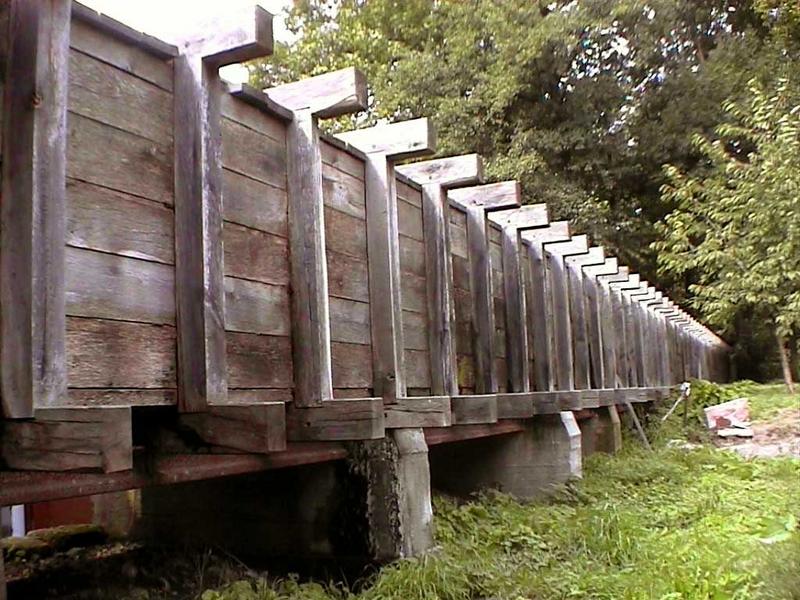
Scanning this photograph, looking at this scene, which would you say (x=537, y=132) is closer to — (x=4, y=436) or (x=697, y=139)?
(x=697, y=139)

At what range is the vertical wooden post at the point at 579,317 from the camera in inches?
435

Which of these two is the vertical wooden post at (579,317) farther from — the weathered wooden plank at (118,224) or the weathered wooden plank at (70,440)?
the weathered wooden plank at (70,440)

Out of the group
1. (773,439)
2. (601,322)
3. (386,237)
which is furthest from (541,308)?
(773,439)

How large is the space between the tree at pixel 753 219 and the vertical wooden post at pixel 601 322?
5.19 metres

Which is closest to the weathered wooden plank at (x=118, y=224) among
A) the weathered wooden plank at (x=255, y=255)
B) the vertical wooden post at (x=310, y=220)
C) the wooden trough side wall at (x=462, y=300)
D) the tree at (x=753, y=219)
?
the weathered wooden plank at (x=255, y=255)

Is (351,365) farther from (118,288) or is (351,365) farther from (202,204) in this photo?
(118,288)

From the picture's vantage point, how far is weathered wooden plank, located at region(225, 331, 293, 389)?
13.5 ft

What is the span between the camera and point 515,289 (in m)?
8.66

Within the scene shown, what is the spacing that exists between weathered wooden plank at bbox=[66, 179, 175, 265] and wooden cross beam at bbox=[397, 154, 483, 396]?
122 inches

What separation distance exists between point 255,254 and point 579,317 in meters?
7.51

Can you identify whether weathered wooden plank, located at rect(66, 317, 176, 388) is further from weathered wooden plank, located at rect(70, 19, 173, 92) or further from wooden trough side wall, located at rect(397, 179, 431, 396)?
wooden trough side wall, located at rect(397, 179, 431, 396)

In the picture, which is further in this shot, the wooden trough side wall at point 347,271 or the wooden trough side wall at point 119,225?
the wooden trough side wall at point 347,271

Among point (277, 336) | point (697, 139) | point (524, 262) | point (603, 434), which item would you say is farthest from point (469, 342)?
point (697, 139)

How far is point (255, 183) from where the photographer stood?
176 inches
